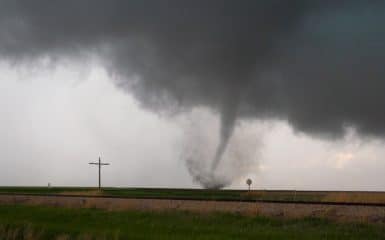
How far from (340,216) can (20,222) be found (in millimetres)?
18297

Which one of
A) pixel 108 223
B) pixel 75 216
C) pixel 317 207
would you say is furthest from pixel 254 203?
pixel 75 216

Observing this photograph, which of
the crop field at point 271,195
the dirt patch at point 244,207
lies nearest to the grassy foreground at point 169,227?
the dirt patch at point 244,207

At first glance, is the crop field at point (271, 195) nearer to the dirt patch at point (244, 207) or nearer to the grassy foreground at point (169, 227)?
the dirt patch at point (244, 207)

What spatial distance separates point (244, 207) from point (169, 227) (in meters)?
6.19

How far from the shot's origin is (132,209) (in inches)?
1345

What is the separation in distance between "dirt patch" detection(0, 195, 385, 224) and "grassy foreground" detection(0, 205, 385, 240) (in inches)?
48.8

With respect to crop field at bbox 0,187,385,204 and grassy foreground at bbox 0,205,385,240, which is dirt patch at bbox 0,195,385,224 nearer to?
→ grassy foreground at bbox 0,205,385,240

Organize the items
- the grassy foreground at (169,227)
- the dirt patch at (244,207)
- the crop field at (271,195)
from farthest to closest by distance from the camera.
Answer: the crop field at (271,195) < the dirt patch at (244,207) < the grassy foreground at (169,227)

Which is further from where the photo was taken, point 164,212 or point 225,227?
point 164,212

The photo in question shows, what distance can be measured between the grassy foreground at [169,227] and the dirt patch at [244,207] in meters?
1.24

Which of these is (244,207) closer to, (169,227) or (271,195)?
(169,227)

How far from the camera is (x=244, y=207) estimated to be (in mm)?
30438

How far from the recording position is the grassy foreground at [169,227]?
75.5 feet

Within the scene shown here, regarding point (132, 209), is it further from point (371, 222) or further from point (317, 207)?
point (371, 222)
